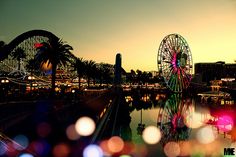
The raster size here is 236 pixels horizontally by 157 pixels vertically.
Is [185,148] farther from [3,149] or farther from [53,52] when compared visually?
[3,149]

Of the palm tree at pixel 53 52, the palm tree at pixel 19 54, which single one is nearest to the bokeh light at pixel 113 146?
the palm tree at pixel 53 52

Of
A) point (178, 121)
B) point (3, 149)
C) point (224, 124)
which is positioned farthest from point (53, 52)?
point (3, 149)

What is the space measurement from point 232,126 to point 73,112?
120 ft

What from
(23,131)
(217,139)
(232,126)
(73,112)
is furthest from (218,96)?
(23,131)

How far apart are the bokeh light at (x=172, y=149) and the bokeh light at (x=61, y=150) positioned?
79.3 ft

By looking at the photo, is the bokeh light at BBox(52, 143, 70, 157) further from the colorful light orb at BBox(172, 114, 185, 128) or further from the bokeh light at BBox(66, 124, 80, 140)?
the colorful light orb at BBox(172, 114, 185, 128)

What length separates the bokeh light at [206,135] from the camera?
48416 millimetres

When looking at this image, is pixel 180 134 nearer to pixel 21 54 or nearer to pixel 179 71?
pixel 179 71

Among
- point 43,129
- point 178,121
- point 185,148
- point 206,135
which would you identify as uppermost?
point 43,129

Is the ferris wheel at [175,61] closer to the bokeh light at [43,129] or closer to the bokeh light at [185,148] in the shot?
the bokeh light at [185,148]

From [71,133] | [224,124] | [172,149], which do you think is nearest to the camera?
[71,133]

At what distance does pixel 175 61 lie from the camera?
121m

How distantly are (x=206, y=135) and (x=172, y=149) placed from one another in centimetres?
1323

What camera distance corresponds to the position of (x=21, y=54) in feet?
466
